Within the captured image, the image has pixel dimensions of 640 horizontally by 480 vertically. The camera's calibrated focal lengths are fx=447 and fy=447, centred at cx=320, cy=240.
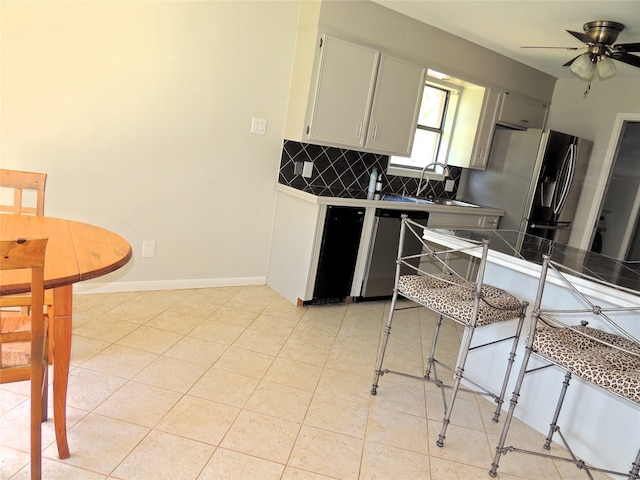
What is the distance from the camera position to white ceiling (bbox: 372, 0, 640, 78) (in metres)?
2.83

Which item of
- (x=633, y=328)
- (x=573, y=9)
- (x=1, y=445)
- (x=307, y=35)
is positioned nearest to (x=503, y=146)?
(x=573, y=9)

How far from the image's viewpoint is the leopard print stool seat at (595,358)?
4.84ft

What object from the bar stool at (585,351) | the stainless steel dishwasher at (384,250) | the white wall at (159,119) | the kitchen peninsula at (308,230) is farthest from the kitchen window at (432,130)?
the bar stool at (585,351)

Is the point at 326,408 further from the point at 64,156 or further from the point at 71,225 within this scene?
the point at 64,156

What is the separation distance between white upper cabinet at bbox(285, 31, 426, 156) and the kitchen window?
0.60 metres

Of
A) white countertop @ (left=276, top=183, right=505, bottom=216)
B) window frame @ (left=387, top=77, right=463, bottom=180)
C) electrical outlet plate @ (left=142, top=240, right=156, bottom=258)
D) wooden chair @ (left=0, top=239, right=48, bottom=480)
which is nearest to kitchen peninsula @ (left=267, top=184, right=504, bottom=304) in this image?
white countertop @ (left=276, top=183, right=505, bottom=216)

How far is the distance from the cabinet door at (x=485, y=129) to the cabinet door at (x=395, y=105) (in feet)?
2.76

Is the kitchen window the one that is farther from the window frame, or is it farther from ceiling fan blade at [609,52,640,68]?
ceiling fan blade at [609,52,640,68]

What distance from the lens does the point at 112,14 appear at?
2719 mm

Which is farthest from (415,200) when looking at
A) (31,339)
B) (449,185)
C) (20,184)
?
(31,339)

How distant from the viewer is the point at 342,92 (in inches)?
132

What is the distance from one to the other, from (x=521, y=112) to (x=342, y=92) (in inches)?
86.6

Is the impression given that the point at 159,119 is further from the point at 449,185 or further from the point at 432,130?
the point at 449,185

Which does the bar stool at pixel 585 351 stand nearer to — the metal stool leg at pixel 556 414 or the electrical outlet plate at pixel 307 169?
the metal stool leg at pixel 556 414
